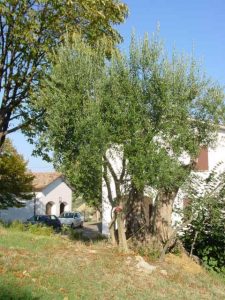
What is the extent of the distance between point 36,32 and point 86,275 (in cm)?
1087

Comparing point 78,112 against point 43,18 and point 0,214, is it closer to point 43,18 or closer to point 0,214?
point 43,18

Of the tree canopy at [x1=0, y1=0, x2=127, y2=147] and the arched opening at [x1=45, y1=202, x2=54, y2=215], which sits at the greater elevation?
the tree canopy at [x1=0, y1=0, x2=127, y2=147]

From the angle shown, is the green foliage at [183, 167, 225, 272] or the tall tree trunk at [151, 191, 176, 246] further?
the tall tree trunk at [151, 191, 176, 246]

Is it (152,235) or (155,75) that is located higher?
(155,75)

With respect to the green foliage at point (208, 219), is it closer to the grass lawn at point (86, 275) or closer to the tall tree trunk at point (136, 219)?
the grass lawn at point (86, 275)

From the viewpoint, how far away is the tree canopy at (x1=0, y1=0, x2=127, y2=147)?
17203mm

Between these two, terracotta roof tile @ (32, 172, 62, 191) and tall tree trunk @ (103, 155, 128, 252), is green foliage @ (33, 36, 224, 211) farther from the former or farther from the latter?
terracotta roof tile @ (32, 172, 62, 191)

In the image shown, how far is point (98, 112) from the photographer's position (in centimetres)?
1205

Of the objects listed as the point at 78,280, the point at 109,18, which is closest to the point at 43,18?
the point at 109,18

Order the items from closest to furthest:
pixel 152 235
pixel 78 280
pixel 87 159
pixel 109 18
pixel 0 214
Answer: pixel 78 280, pixel 87 159, pixel 152 235, pixel 109 18, pixel 0 214

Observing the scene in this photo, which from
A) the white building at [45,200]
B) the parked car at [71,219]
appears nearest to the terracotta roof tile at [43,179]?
the white building at [45,200]

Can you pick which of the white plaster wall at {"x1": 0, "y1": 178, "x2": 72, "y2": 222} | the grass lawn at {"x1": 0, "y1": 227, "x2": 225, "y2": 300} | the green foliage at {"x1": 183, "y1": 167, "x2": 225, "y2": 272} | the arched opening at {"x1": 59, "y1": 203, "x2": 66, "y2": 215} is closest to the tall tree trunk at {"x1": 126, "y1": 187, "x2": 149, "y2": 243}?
the grass lawn at {"x1": 0, "y1": 227, "x2": 225, "y2": 300}

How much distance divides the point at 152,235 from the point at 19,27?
968cm

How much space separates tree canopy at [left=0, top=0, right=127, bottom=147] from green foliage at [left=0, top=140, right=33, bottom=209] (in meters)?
14.2
